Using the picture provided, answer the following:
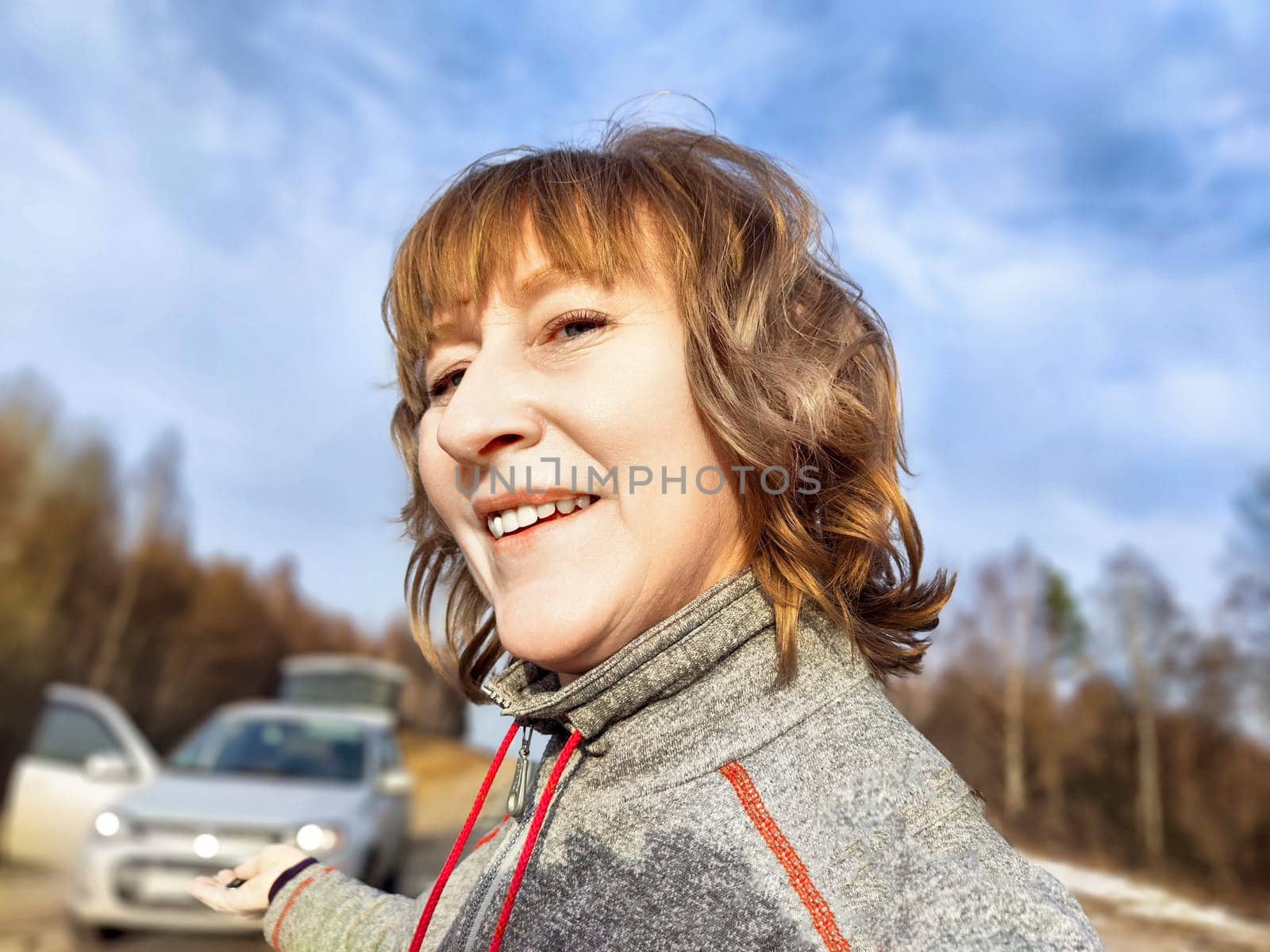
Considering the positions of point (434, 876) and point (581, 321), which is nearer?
point (581, 321)

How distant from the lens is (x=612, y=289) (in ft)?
3.48

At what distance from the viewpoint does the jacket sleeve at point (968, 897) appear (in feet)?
2.32

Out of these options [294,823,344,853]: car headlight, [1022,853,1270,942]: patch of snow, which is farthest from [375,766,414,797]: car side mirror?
[1022,853,1270,942]: patch of snow

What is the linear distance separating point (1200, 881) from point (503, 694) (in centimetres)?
782

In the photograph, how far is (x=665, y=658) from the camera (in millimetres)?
989


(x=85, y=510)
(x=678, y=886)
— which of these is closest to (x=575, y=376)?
(x=678, y=886)

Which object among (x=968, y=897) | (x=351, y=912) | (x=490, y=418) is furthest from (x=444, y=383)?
(x=968, y=897)

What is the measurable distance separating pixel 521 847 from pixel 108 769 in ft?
18.7

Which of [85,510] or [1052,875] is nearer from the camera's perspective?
[1052,875]

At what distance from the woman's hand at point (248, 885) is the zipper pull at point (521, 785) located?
497mm

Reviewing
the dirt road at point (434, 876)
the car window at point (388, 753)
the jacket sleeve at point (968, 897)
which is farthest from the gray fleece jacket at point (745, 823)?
the car window at point (388, 753)

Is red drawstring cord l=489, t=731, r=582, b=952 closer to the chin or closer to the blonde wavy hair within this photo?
the chin

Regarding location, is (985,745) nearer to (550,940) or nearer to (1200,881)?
(1200,881)

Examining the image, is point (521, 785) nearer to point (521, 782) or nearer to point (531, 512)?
point (521, 782)
